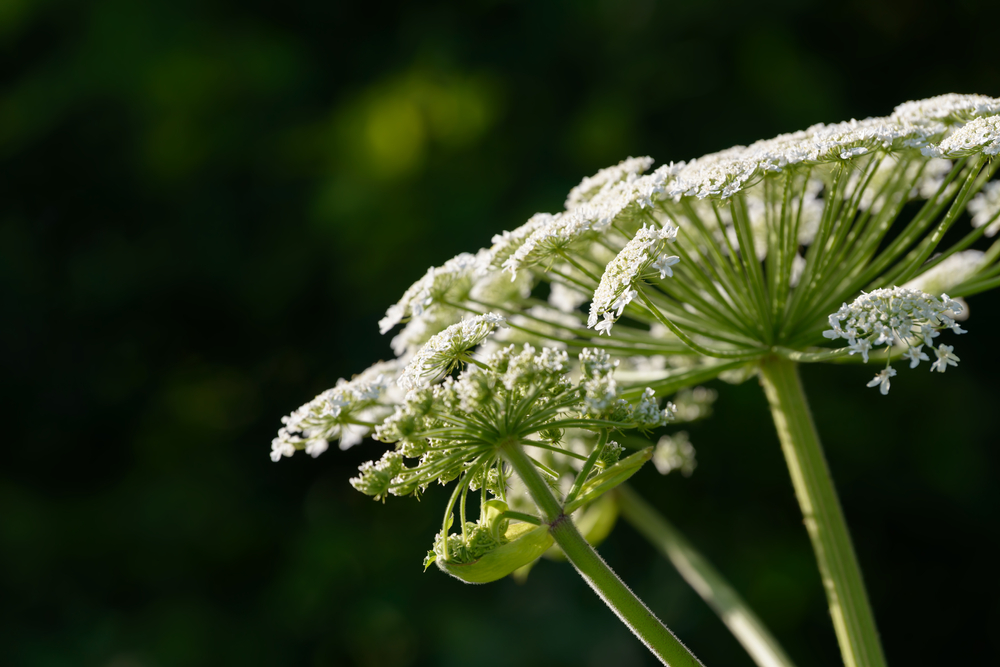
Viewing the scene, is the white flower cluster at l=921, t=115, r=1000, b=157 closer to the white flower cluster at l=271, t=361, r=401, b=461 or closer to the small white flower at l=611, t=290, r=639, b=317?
the small white flower at l=611, t=290, r=639, b=317

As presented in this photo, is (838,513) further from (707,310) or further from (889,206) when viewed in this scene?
(889,206)

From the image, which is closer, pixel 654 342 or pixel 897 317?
pixel 897 317

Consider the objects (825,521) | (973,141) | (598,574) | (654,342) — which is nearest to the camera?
(598,574)

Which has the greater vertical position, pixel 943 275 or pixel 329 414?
pixel 329 414

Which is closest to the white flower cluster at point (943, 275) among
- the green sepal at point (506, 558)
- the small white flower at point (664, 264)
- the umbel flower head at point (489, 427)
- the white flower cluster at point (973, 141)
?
the white flower cluster at point (973, 141)

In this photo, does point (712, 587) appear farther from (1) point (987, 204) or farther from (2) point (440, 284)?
(1) point (987, 204)

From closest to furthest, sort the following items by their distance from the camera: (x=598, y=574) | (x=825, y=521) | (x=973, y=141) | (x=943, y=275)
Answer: (x=598, y=574)
(x=973, y=141)
(x=825, y=521)
(x=943, y=275)

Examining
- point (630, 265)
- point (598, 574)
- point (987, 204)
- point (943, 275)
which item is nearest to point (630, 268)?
point (630, 265)
